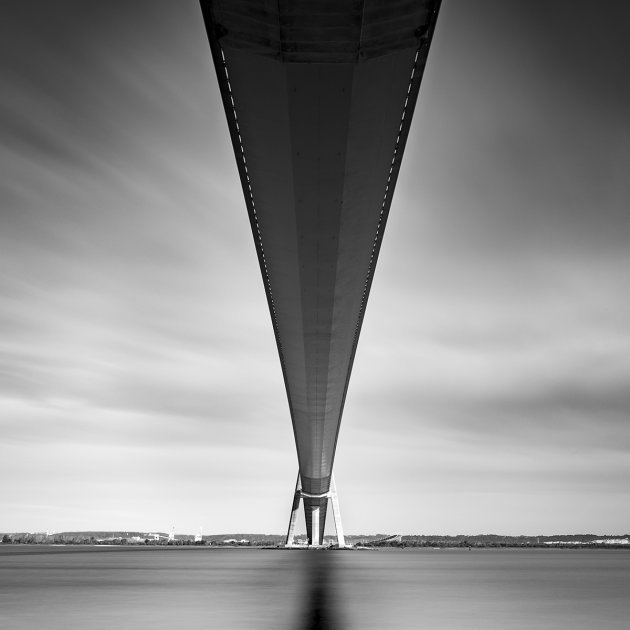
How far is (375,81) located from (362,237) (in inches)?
234

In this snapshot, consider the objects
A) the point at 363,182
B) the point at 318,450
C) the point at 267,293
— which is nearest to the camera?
the point at 363,182

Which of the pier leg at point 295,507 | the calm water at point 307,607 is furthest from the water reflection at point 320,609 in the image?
the pier leg at point 295,507

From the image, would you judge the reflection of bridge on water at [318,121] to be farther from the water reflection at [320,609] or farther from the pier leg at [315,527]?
the pier leg at [315,527]

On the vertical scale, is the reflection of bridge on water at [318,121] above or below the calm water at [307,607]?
above

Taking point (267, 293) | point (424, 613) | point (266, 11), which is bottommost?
point (424, 613)

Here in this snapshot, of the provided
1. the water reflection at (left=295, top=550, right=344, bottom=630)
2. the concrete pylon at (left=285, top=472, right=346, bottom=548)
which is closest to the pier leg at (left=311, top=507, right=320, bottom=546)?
the concrete pylon at (left=285, top=472, right=346, bottom=548)

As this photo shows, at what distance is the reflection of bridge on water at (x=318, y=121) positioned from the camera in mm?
9562

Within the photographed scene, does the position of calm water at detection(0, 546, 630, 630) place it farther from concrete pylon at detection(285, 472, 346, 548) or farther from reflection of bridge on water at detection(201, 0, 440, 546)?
concrete pylon at detection(285, 472, 346, 548)

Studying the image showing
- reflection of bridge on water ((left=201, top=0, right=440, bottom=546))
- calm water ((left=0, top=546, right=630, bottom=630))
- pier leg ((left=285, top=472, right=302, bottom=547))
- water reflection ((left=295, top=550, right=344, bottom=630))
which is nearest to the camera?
reflection of bridge on water ((left=201, top=0, right=440, bottom=546))

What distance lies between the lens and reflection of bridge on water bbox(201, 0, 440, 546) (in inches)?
376

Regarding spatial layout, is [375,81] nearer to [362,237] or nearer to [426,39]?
[426,39]

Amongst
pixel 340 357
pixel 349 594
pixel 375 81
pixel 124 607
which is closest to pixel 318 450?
pixel 340 357

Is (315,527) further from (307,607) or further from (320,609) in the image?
(320,609)

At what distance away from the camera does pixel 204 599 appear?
14648mm
